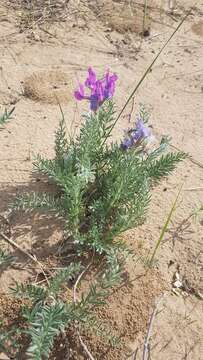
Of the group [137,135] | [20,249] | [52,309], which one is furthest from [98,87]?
[52,309]

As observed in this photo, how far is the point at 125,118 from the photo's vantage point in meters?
3.12

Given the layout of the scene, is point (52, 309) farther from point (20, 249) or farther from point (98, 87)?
point (98, 87)

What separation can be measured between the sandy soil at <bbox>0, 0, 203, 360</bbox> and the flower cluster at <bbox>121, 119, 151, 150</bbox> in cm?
47

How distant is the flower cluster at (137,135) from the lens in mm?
2137

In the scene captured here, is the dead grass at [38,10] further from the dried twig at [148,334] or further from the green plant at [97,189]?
the dried twig at [148,334]

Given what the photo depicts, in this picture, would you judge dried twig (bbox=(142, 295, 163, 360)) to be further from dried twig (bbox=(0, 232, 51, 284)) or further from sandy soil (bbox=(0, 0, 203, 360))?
dried twig (bbox=(0, 232, 51, 284))

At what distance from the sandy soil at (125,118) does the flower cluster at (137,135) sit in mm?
474

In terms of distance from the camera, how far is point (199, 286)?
229 centimetres

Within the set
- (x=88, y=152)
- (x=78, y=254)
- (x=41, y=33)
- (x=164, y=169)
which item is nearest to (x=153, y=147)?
(x=164, y=169)

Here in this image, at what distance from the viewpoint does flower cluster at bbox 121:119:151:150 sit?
84.1 inches

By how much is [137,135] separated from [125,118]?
98 centimetres

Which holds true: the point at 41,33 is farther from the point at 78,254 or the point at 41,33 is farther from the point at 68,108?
the point at 78,254

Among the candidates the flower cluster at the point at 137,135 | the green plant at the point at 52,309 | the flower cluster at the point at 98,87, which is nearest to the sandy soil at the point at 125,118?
the green plant at the point at 52,309

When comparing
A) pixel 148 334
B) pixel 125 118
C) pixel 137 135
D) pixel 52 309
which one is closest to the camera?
pixel 52 309
